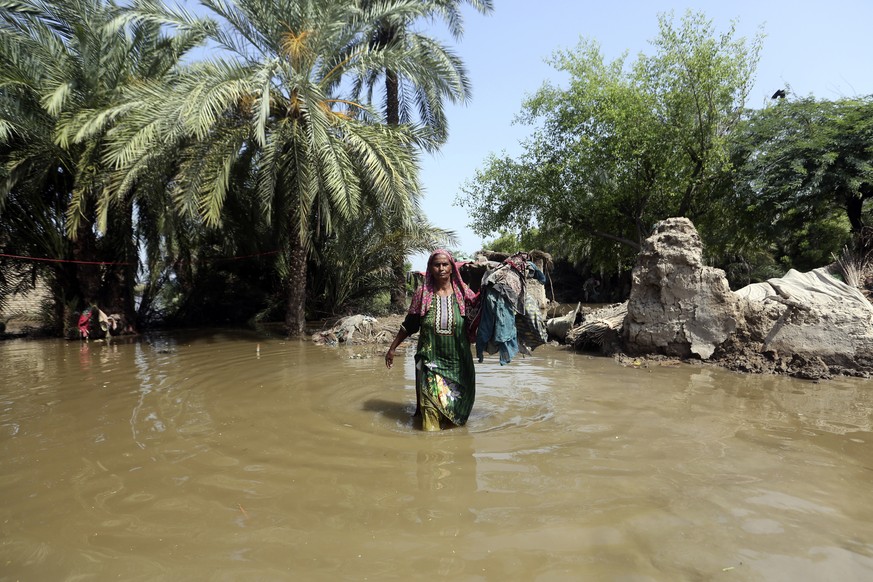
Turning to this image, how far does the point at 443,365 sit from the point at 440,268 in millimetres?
791

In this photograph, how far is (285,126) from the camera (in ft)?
34.1

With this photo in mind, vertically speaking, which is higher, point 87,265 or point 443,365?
point 87,265

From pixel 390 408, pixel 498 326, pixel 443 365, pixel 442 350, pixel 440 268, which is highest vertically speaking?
pixel 440 268

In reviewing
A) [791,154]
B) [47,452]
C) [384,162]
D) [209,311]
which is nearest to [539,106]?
[791,154]

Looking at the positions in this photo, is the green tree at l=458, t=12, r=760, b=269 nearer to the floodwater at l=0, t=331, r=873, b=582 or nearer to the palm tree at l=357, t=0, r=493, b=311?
the palm tree at l=357, t=0, r=493, b=311

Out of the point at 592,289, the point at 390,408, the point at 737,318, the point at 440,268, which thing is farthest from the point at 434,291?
the point at 592,289

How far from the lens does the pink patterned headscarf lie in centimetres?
431

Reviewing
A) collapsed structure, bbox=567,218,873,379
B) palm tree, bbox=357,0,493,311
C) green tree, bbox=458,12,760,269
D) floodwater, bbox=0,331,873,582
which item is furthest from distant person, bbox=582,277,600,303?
floodwater, bbox=0,331,873,582

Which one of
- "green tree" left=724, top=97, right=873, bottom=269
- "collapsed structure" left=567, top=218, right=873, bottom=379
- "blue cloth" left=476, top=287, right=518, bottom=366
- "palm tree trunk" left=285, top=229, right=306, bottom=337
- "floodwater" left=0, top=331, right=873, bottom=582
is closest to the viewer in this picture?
"floodwater" left=0, top=331, right=873, bottom=582

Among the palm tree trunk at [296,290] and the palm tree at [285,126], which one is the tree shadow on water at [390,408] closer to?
the palm tree at [285,126]

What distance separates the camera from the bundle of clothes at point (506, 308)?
166 inches

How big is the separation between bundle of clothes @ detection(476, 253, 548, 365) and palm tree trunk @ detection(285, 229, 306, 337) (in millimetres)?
8135

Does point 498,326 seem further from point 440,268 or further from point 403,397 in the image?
point 403,397

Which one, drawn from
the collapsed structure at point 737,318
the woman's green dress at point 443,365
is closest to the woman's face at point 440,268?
the woman's green dress at point 443,365
